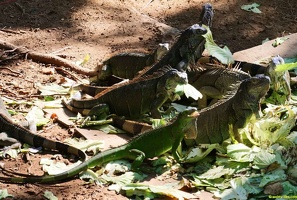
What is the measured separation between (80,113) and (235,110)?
5.96ft

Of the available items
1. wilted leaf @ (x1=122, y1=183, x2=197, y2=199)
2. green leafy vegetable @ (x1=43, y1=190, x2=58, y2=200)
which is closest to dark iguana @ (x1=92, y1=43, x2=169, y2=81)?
wilted leaf @ (x1=122, y1=183, x2=197, y2=199)

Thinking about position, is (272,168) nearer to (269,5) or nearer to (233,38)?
(233,38)

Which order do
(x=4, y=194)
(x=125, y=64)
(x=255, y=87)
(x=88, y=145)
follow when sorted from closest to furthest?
(x=4, y=194), (x=255, y=87), (x=88, y=145), (x=125, y=64)

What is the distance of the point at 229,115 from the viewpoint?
5.80 meters

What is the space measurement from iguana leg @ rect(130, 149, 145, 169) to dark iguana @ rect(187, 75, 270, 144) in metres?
0.65

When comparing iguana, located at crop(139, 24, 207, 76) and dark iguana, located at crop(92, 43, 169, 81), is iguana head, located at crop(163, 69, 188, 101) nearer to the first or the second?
iguana, located at crop(139, 24, 207, 76)

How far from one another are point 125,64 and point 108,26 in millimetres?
1661

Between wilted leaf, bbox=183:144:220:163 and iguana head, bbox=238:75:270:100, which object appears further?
iguana head, bbox=238:75:270:100

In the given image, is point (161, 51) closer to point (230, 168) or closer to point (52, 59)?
point (52, 59)

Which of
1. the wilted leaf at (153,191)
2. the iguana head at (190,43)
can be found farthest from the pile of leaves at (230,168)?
the iguana head at (190,43)

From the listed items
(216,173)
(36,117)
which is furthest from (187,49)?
(216,173)

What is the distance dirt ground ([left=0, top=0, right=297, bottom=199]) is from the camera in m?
8.26

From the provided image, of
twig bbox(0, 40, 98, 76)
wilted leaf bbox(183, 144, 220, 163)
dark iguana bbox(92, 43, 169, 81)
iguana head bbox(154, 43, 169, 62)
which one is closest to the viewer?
wilted leaf bbox(183, 144, 220, 163)

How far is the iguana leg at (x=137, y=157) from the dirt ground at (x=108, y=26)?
2210 millimetres
